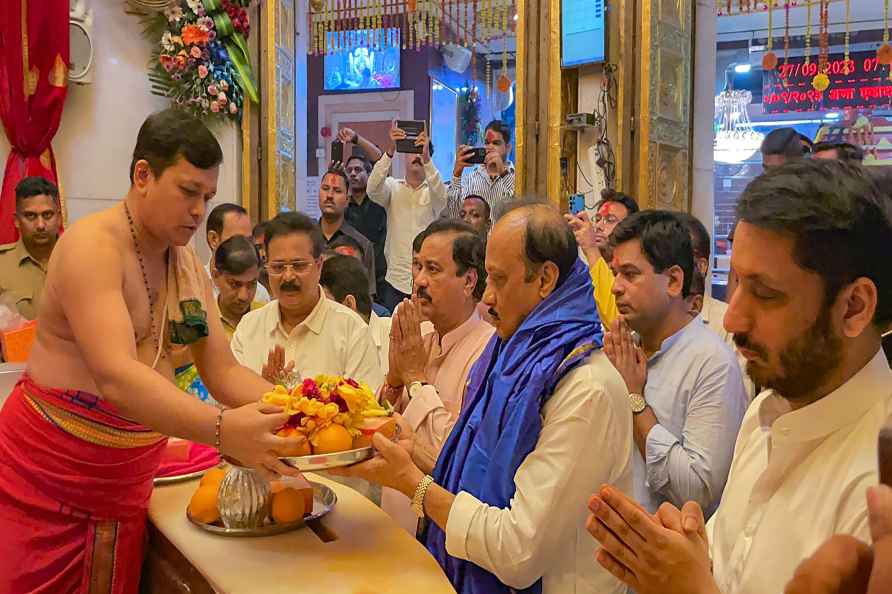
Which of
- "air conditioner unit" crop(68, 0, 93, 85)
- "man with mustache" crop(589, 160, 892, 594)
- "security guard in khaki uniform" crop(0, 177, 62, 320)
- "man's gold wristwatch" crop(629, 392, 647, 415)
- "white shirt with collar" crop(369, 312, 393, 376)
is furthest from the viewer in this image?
"air conditioner unit" crop(68, 0, 93, 85)

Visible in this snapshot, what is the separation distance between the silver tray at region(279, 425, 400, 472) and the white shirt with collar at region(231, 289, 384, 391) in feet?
4.96

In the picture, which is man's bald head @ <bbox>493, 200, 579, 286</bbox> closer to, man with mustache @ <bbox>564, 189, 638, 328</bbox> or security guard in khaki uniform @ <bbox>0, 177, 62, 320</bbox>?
man with mustache @ <bbox>564, 189, 638, 328</bbox>

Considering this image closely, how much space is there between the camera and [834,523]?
1.24 m

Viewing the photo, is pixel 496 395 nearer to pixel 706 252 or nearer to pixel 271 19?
pixel 706 252

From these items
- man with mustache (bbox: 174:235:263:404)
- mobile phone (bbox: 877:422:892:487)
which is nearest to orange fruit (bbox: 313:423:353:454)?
mobile phone (bbox: 877:422:892:487)

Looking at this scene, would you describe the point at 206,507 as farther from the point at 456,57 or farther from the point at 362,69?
the point at 456,57

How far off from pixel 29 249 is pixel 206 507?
370 cm

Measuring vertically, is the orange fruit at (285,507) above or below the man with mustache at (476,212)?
below

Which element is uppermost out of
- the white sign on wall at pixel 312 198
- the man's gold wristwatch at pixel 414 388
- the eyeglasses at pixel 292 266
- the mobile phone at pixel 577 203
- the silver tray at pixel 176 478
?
the white sign on wall at pixel 312 198

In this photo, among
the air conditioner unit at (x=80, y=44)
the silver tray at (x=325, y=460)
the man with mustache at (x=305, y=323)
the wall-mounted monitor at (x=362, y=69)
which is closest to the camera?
the silver tray at (x=325, y=460)

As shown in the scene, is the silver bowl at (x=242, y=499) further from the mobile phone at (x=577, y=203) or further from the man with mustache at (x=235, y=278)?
the mobile phone at (x=577, y=203)

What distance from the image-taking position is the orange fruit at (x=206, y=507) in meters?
2.04

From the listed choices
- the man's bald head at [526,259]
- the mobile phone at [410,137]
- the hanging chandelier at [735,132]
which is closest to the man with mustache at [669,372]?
the man's bald head at [526,259]

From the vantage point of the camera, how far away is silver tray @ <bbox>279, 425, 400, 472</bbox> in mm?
1809
